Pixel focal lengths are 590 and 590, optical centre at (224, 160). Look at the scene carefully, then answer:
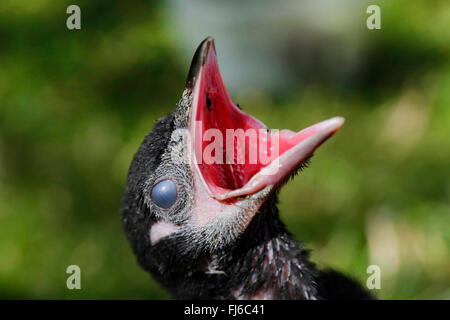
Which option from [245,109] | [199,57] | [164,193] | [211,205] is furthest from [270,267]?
[245,109]

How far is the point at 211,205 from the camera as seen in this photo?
5.57ft

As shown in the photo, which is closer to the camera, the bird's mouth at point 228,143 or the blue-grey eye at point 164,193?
the bird's mouth at point 228,143

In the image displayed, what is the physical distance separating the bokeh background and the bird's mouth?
1346 millimetres

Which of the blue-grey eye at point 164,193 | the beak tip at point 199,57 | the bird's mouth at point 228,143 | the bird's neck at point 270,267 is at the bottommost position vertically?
the bird's neck at point 270,267

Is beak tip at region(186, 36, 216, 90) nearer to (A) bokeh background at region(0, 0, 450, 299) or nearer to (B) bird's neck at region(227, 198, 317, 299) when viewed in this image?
(B) bird's neck at region(227, 198, 317, 299)

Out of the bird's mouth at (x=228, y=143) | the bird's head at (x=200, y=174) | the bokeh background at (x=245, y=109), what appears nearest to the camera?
the bird's mouth at (x=228, y=143)

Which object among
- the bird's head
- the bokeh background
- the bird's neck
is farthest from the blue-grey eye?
the bokeh background

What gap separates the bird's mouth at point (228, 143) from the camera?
1577 mm

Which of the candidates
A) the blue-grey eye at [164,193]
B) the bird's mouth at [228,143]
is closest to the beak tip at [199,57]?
the bird's mouth at [228,143]

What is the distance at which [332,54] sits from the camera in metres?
4.23

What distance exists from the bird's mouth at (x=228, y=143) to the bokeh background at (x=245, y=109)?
135 cm

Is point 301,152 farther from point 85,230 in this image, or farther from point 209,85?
point 85,230

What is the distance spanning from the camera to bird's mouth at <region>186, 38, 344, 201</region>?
1577 mm

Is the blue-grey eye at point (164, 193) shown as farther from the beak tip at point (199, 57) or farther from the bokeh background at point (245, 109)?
the bokeh background at point (245, 109)
